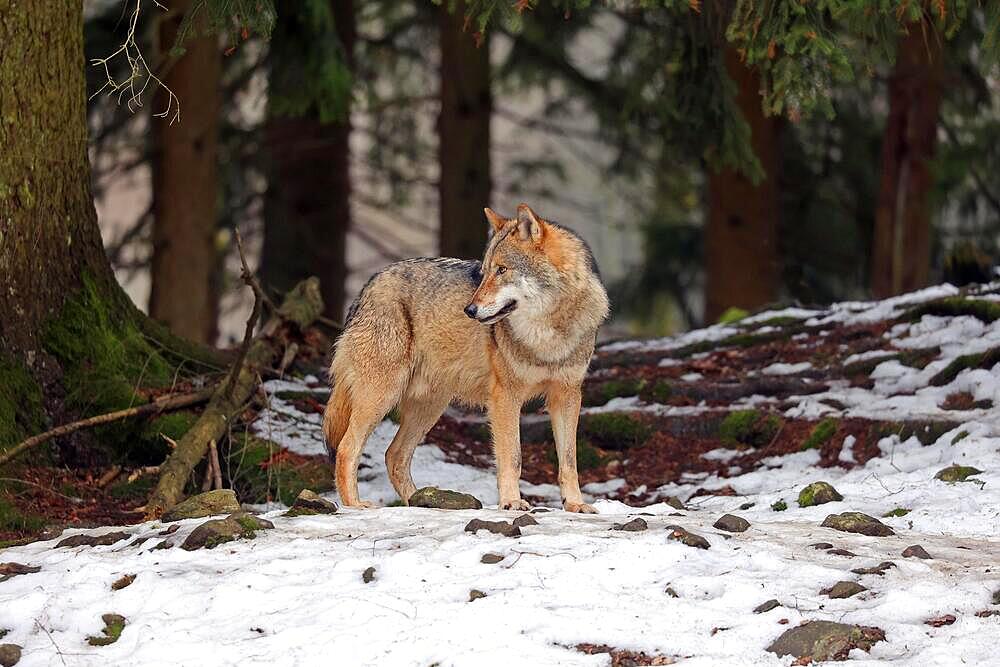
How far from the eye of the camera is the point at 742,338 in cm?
1220

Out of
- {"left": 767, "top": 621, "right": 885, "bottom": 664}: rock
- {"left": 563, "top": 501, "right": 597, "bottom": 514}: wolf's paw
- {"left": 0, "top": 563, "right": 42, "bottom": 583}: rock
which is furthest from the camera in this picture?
{"left": 563, "top": 501, "right": 597, "bottom": 514}: wolf's paw

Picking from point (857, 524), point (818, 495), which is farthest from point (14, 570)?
point (818, 495)

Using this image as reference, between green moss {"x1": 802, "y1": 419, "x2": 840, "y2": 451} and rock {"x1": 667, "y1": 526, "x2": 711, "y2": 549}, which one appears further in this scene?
green moss {"x1": 802, "y1": 419, "x2": 840, "y2": 451}

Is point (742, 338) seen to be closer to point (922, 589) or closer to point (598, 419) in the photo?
point (598, 419)

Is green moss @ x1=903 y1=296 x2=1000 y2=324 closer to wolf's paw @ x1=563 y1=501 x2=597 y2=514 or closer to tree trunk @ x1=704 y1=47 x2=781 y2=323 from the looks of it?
wolf's paw @ x1=563 y1=501 x2=597 y2=514

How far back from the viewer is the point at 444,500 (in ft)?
24.7

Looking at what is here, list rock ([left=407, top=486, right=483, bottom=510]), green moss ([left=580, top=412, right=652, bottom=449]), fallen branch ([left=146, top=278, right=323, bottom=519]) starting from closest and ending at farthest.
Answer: rock ([left=407, top=486, right=483, bottom=510]) < fallen branch ([left=146, top=278, right=323, bottom=519]) < green moss ([left=580, top=412, right=652, bottom=449])

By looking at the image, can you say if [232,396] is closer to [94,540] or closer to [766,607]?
[94,540]

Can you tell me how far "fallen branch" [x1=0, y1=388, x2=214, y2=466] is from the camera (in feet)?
26.0

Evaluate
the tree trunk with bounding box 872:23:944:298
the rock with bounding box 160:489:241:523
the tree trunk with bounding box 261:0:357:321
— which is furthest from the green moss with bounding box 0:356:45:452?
the tree trunk with bounding box 872:23:944:298

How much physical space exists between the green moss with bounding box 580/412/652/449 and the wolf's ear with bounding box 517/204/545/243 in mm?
2637

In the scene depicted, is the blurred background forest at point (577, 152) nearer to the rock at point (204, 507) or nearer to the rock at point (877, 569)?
the rock at point (204, 507)

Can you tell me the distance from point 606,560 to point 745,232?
480 inches

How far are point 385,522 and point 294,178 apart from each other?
12.1 metres
